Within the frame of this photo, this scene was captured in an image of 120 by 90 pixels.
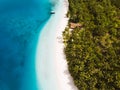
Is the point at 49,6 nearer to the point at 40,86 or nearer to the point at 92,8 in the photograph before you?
the point at 92,8

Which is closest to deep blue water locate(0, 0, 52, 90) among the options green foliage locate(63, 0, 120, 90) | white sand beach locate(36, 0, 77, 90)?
white sand beach locate(36, 0, 77, 90)

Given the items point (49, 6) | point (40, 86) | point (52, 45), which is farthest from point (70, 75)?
point (49, 6)

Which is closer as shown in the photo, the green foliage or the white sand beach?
the green foliage

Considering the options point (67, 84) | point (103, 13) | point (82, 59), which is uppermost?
point (103, 13)

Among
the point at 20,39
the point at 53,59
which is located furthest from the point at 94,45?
the point at 20,39

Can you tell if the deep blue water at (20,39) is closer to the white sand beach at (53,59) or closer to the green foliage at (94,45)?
the white sand beach at (53,59)

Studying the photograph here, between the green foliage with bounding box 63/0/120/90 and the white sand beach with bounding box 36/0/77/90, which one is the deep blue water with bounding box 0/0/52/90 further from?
the green foliage with bounding box 63/0/120/90

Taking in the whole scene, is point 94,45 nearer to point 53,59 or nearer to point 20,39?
point 53,59
